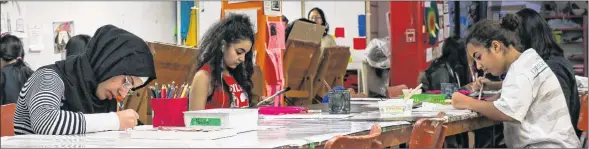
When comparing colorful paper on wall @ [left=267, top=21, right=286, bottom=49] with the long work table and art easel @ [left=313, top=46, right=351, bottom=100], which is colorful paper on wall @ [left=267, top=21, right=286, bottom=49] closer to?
art easel @ [left=313, top=46, right=351, bottom=100]

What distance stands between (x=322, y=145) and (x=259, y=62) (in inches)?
146

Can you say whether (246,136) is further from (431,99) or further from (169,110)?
(431,99)

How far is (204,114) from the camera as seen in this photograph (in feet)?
9.71

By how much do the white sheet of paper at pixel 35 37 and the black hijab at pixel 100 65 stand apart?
481 centimetres

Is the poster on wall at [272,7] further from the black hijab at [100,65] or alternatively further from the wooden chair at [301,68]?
the black hijab at [100,65]

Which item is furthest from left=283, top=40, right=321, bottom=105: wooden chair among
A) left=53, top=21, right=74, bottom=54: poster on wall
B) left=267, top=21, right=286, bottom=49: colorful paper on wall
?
left=53, top=21, right=74, bottom=54: poster on wall

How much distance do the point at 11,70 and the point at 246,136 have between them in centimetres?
418

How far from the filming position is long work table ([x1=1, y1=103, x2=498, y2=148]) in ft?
8.07

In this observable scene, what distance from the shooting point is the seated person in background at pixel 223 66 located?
434 cm

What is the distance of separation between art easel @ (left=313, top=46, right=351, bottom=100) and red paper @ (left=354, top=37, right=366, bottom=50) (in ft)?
7.86

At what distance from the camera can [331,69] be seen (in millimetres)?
8586

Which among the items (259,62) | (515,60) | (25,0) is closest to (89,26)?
(25,0)

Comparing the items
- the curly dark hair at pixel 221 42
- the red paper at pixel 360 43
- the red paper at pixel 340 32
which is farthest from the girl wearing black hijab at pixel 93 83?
the red paper at pixel 340 32

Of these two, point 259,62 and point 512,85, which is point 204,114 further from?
point 259,62
